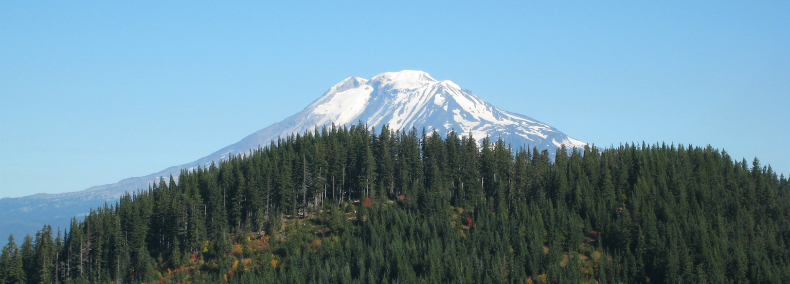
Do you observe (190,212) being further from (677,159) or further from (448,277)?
(677,159)

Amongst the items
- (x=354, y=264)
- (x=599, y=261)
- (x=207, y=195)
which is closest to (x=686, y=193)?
(x=599, y=261)

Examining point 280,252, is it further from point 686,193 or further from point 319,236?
point 686,193

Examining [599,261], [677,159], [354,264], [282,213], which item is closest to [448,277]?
[354,264]

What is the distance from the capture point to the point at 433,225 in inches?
4840

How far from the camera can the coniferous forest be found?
113000 millimetres

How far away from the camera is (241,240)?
409ft

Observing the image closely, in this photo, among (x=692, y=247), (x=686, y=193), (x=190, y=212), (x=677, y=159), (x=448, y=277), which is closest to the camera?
(x=448, y=277)

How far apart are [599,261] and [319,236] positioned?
48231mm

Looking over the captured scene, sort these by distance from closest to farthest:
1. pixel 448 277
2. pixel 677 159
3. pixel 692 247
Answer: pixel 448 277 → pixel 692 247 → pixel 677 159

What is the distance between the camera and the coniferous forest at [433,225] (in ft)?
371

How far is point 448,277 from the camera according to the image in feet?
361

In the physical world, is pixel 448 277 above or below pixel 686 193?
below

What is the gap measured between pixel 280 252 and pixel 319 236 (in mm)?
7941

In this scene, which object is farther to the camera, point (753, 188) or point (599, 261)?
point (753, 188)
